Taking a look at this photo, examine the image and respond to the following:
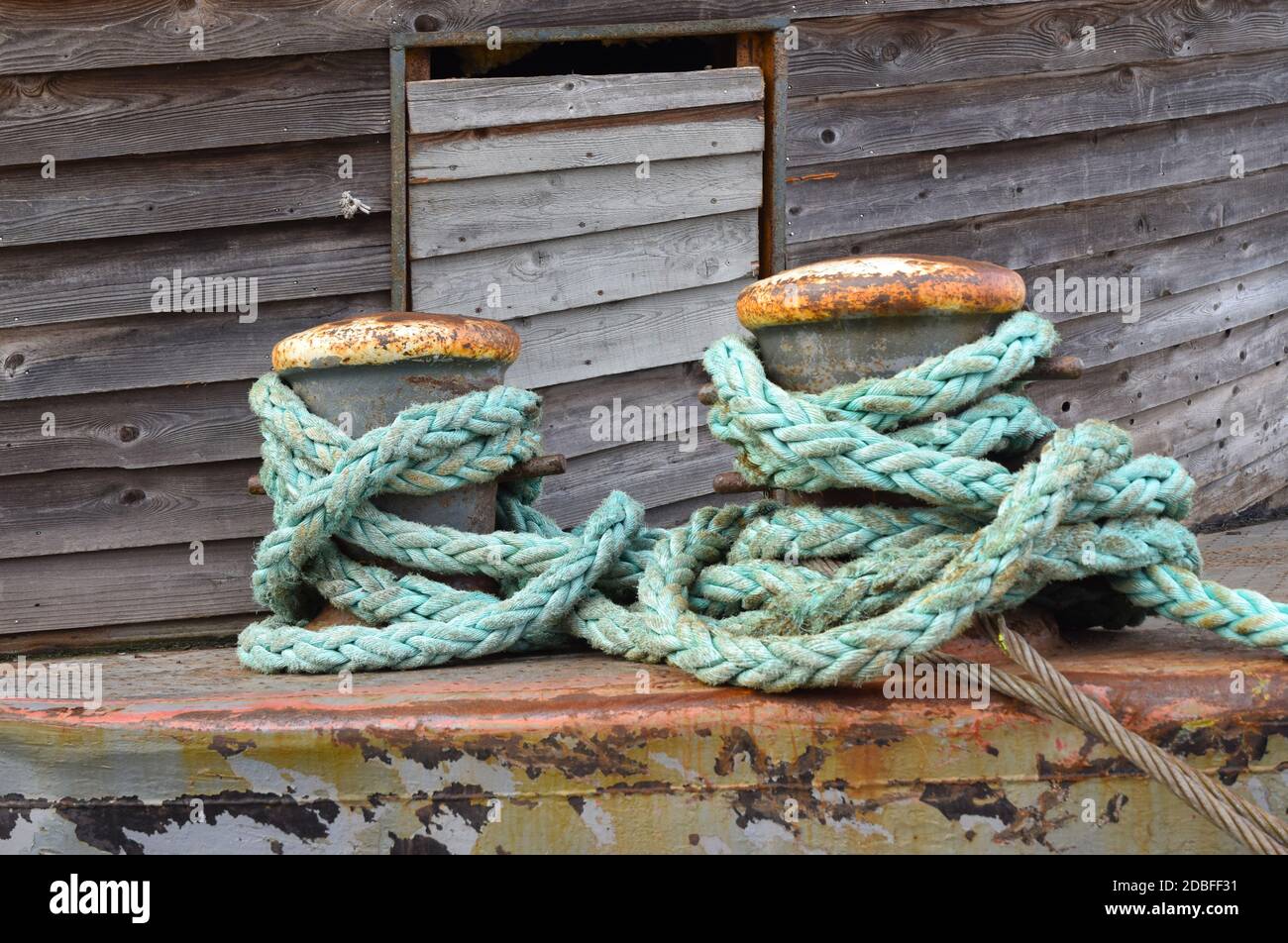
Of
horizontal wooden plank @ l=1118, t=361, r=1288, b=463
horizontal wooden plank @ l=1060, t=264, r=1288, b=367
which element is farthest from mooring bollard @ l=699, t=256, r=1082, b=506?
horizontal wooden plank @ l=1118, t=361, r=1288, b=463

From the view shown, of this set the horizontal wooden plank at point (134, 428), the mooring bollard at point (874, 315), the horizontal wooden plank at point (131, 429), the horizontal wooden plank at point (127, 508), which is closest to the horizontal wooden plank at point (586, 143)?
the horizontal wooden plank at point (134, 428)

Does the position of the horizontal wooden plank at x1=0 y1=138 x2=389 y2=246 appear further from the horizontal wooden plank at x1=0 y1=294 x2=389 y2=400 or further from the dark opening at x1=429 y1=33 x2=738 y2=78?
the dark opening at x1=429 y1=33 x2=738 y2=78

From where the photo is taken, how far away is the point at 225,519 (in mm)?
3137

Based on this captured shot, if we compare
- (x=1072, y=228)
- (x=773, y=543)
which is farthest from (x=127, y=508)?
(x=1072, y=228)

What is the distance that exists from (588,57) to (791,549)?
8.26 ft

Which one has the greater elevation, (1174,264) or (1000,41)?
(1000,41)

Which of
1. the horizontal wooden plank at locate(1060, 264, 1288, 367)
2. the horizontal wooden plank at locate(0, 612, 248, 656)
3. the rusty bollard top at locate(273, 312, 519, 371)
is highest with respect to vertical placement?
the horizontal wooden plank at locate(1060, 264, 1288, 367)

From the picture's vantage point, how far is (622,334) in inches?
130

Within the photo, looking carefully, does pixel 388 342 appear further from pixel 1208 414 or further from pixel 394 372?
pixel 1208 414

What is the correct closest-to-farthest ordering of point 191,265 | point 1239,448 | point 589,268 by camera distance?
point 191,265 < point 589,268 < point 1239,448

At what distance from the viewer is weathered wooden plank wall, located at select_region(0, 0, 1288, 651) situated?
9.52 ft

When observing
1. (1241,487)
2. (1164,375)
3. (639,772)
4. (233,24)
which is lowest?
(639,772)

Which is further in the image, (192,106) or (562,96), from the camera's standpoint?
(562,96)

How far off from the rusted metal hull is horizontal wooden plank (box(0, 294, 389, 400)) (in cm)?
160
